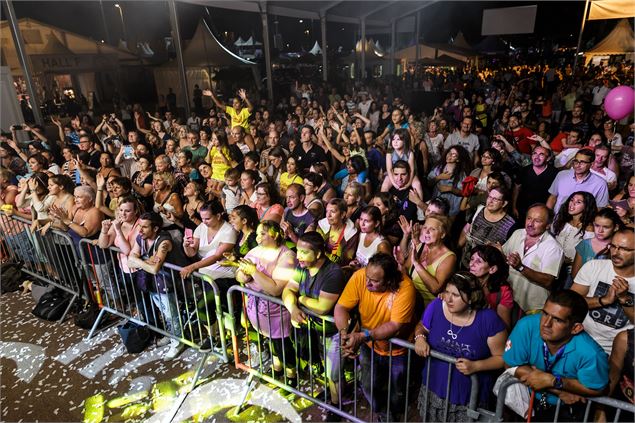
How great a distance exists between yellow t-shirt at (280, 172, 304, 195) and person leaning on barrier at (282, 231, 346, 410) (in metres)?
2.42

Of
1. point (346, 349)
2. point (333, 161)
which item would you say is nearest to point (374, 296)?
point (346, 349)

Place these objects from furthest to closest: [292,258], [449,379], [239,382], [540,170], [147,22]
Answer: [147,22]
[540,170]
[239,382]
[292,258]
[449,379]

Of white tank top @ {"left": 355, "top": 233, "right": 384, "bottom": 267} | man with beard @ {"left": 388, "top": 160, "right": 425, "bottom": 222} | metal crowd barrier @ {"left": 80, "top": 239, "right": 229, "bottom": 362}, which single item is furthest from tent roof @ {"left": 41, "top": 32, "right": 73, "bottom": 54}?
white tank top @ {"left": 355, "top": 233, "right": 384, "bottom": 267}

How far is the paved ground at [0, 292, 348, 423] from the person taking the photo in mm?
3666

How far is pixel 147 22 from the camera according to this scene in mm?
17312

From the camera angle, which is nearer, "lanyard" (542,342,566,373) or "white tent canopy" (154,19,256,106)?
"lanyard" (542,342,566,373)

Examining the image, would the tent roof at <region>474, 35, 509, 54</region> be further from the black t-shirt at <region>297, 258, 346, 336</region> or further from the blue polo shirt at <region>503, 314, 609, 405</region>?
the blue polo shirt at <region>503, 314, 609, 405</region>

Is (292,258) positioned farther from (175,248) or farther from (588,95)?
(588,95)

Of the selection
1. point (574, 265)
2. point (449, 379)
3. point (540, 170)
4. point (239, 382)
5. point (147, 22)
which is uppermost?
point (147, 22)

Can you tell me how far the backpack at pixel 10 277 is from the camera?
5.94 m

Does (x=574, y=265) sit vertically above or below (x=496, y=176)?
below

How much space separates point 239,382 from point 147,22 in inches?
711

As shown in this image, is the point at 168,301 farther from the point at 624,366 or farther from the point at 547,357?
the point at 624,366

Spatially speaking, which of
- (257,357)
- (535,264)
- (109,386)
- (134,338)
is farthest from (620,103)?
(109,386)
